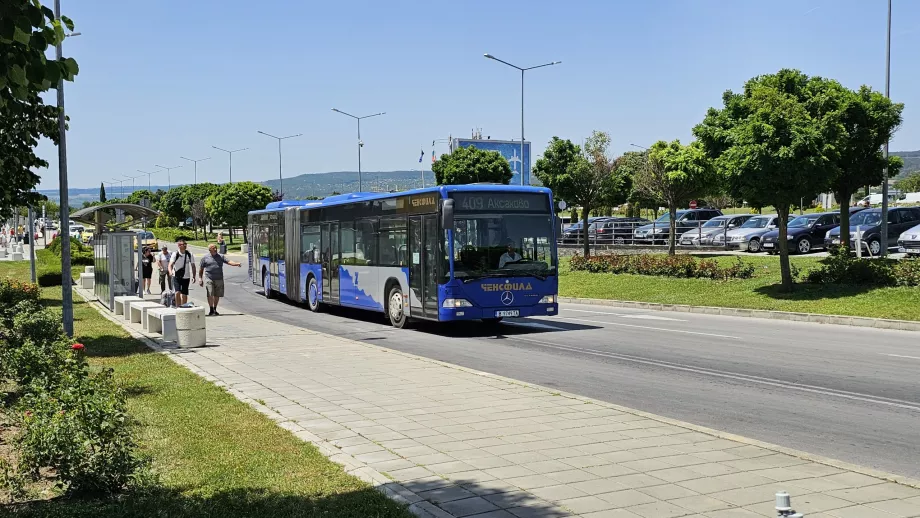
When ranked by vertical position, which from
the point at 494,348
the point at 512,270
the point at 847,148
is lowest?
the point at 494,348

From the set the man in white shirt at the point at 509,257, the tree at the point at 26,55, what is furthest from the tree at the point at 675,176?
the tree at the point at 26,55

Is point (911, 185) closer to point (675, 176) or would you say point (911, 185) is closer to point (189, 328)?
point (675, 176)

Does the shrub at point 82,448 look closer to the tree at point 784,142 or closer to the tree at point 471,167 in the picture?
the tree at point 784,142

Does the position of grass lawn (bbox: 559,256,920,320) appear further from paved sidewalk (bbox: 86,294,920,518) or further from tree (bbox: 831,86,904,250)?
paved sidewalk (bbox: 86,294,920,518)

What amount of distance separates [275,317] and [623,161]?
Result: 22188 millimetres

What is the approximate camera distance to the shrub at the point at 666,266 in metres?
27.1

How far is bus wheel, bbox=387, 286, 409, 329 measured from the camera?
19938 mm

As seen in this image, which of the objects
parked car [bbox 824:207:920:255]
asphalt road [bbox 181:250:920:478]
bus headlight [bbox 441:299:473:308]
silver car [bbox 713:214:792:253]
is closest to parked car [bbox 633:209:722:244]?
silver car [bbox 713:214:792:253]

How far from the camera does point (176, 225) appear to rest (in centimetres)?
13288

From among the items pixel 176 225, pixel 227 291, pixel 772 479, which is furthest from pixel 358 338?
pixel 176 225

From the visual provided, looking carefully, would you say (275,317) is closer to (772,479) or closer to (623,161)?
(772,479)

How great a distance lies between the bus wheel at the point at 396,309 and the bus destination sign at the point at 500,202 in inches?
117

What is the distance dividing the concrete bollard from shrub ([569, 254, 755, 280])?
17.0m

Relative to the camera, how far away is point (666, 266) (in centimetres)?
2956
